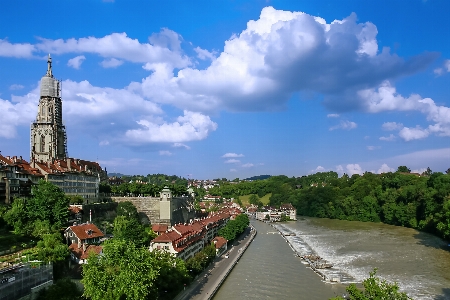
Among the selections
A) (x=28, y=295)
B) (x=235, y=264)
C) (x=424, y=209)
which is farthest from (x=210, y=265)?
(x=424, y=209)

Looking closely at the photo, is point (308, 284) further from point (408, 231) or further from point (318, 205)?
point (318, 205)

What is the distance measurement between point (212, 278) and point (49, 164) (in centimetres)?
2698

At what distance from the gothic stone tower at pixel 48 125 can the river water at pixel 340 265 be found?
3282 cm

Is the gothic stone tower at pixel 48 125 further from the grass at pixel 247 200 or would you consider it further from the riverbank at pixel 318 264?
the grass at pixel 247 200

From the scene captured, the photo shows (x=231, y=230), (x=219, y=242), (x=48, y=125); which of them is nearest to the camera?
(x=219, y=242)

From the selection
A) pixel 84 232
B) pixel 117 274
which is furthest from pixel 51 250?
pixel 117 274

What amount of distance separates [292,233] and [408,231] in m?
19.3

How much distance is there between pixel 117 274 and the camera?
21.0 m

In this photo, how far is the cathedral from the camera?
3938cm

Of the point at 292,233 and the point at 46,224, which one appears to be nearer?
the point at 46,224

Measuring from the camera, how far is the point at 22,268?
794 inches

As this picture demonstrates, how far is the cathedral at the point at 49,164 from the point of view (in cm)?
3938

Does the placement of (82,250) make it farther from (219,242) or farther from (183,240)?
(219,242)

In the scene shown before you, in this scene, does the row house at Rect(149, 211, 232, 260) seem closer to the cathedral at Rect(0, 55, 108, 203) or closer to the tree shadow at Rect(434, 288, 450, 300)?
the cathedral at Rect(0, 55, 108, 203)
